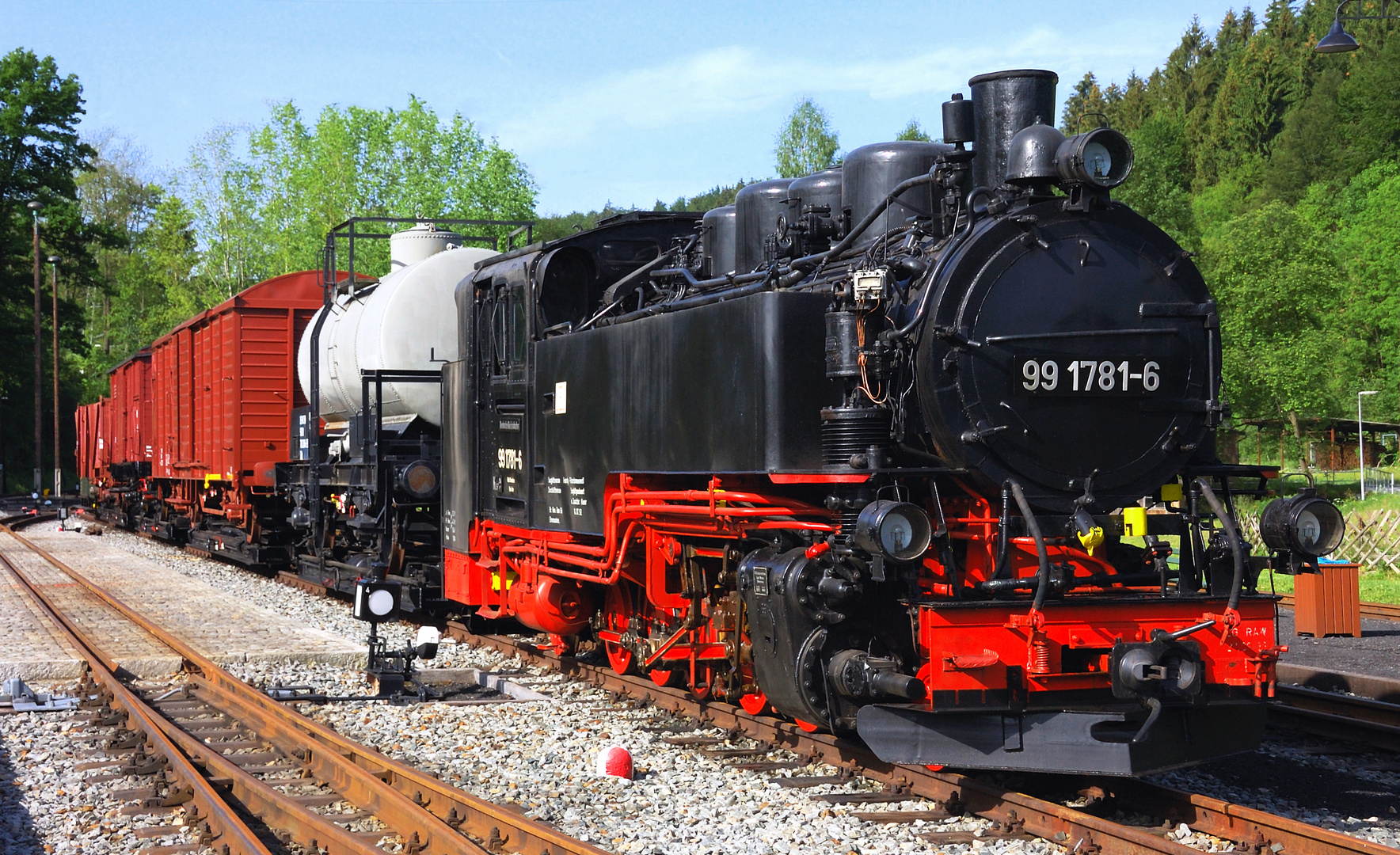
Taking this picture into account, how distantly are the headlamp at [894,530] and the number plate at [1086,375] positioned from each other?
830 mm

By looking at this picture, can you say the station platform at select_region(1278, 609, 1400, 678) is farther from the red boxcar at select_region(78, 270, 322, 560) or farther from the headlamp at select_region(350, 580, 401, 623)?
the red boxcar at select_region(78, 270, 322, 560)

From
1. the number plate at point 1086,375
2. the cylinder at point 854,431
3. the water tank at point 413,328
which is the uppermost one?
the water tank at point 413,328

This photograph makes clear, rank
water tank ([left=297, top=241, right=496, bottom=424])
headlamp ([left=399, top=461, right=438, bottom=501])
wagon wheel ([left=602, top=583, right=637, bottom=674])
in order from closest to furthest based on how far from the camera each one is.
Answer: wagon wheel ([left=602, top=583, right=637, bottom=674])
headlamp ([left=399, top=461, right=438, bottom=501])
water tank ([left=297, top=241, right=496, bottom=424])

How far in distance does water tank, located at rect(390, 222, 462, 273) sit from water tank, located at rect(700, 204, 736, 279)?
743cm

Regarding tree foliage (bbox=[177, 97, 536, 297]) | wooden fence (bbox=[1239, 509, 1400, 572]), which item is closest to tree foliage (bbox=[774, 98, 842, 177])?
tree foliage (bbox=[177, 97, 536, 297])

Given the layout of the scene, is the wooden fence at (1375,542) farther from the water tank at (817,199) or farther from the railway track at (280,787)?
the railway track at (280,787)

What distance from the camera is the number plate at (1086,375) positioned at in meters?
5.93

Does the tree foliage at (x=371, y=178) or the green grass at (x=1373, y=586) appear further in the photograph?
the tree foliage at (x=371, y=178)

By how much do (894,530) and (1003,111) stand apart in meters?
2.30

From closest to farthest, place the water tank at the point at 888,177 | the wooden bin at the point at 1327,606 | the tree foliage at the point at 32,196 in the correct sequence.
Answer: the water tank at the point at 888,177, the wooden bin at the point at 1327,606, the tree foliage at the point at 32,196

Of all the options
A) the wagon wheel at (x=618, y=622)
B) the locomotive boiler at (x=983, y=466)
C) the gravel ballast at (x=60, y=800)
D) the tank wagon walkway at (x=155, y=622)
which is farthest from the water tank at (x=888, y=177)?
the tank wagon walkway at (x=155, y=622)

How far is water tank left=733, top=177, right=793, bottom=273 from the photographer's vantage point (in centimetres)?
774

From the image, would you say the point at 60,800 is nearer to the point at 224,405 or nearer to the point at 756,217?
the point at 756,217

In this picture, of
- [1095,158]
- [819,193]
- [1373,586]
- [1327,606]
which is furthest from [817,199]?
[1373,586]
